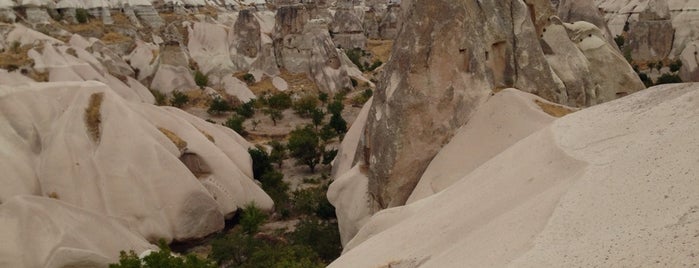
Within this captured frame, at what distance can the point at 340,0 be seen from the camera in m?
77.2

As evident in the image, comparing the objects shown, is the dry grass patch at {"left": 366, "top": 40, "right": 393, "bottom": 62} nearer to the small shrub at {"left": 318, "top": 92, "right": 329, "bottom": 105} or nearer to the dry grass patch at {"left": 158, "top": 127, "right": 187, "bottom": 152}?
the small shrub at {"left": 318, "top": 92, "right": 329, "bottom": 105}

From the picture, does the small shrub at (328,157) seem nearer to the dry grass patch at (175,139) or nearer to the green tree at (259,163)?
the green tree at (259,163)

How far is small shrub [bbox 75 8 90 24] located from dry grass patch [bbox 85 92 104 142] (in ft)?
134

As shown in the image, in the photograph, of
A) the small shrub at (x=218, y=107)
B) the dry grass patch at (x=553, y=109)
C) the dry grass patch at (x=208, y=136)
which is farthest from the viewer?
the small shrub at (x=218, y=107)

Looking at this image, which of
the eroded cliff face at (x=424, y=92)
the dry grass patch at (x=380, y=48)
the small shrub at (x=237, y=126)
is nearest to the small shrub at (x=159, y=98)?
the small shrub at (x=237, y=126)

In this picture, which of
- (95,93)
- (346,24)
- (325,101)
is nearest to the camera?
(95,93)

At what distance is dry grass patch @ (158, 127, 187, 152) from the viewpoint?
855 inches

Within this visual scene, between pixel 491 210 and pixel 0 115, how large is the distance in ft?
61.5

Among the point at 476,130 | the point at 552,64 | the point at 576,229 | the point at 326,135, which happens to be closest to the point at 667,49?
the point at 326,135

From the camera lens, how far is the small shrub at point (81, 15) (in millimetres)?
58219

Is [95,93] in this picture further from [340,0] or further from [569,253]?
[340,0]

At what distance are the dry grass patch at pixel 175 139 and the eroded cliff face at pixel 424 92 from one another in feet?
30.4

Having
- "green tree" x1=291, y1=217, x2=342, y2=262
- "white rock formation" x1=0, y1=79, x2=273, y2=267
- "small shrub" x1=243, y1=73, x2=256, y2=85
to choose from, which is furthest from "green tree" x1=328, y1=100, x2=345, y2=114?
"green tree" x1=291, y1=217, x2=342, y2=262

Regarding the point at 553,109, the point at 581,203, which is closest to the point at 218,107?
the point at 553,109
